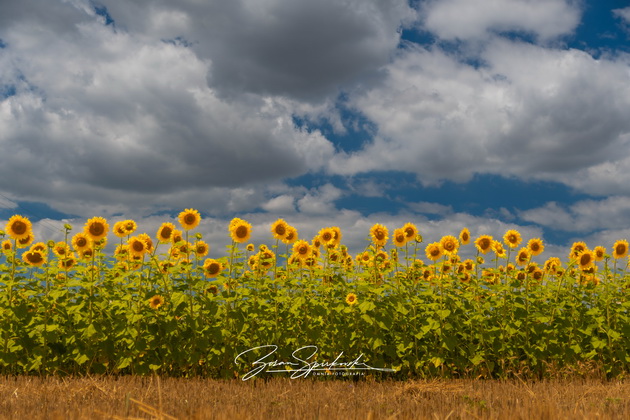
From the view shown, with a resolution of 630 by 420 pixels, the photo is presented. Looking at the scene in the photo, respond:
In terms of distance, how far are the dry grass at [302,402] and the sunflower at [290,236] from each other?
2820mm

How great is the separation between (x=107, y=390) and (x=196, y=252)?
10.3 feet

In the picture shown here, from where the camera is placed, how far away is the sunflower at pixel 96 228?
28.8 feet

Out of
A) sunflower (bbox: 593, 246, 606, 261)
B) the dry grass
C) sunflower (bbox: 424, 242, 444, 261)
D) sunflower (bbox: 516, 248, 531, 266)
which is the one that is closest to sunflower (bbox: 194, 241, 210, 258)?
the dry grass

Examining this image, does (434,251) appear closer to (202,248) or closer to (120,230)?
(202,248)

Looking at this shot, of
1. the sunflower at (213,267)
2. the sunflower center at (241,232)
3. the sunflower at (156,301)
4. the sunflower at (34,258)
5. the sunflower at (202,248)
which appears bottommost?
the sunflower at (156,301)

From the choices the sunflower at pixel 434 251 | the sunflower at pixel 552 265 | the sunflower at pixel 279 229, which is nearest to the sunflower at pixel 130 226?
the sunflower at pixel 279 229

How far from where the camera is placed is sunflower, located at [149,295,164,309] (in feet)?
26.5

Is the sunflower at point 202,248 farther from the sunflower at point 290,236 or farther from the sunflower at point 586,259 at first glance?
the sunflower at point 586,259

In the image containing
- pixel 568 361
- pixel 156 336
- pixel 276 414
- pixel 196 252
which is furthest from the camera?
pixel 568 361

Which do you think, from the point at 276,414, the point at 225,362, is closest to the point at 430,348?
the point at 225,362

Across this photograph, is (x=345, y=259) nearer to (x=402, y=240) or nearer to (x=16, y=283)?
(x=402, y=240)

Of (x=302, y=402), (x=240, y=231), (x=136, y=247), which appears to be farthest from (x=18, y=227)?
(x=302, y=402)

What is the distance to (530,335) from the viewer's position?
9344 mm

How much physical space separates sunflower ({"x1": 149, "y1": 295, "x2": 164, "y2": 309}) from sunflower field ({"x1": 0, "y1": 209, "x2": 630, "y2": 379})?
0.05 feet
